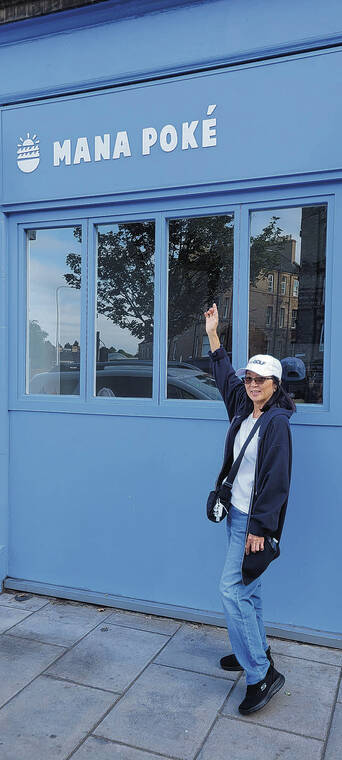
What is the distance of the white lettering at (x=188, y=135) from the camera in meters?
3.74

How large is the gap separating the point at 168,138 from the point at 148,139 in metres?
0.15

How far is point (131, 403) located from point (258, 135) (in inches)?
76.3

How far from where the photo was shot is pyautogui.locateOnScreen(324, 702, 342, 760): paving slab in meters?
2.55

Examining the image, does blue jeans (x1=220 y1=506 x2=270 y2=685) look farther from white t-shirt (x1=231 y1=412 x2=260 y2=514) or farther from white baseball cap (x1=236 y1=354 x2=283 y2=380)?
white baseball cap (x1=236 y1=354 x2=283 y2=380)

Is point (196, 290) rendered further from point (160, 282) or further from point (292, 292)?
point (292, 292)

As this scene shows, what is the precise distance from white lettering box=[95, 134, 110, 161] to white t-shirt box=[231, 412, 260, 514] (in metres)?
2.21

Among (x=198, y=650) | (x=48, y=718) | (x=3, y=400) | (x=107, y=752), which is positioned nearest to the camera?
(x=107, y=752)

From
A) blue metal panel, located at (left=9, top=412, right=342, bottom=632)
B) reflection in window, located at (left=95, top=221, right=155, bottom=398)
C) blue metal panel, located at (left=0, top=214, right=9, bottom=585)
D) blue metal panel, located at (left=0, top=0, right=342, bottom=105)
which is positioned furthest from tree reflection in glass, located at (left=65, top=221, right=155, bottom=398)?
blue metal panel, located at (left=0, top=0, right=342, bottom=105)

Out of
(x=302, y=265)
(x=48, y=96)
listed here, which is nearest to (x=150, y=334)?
(x=302, y=265)

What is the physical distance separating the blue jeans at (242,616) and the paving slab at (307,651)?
651mm

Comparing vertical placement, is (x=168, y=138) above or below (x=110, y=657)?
above

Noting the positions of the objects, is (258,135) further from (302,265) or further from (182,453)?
(182,453)

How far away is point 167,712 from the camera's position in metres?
2.85

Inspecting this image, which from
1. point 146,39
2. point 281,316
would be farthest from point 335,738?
point 146,39
